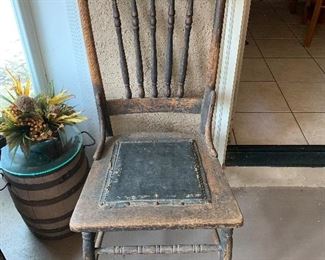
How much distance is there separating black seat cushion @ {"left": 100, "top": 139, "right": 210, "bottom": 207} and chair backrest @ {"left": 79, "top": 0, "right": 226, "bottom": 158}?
0.10 meters

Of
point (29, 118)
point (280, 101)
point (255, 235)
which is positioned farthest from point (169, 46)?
point (280, 101)

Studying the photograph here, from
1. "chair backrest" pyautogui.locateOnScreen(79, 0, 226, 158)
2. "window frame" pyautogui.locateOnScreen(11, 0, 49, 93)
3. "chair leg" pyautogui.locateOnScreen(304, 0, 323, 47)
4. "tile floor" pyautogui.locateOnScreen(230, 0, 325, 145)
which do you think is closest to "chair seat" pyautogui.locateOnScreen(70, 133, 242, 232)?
"chair backrest" pyautogui.locateOnScreen(79, 0, 226, 158)

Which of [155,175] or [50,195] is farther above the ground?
[155,175]

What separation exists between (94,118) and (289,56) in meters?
1.72

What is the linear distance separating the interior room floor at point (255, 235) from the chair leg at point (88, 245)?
0.36 m

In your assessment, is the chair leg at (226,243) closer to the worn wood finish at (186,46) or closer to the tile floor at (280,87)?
the worn wood finish at (186,46)

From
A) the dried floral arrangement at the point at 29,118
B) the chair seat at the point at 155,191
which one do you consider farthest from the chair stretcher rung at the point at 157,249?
the dried floral arrangement at the point at 29,118

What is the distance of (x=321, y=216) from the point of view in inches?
54.6

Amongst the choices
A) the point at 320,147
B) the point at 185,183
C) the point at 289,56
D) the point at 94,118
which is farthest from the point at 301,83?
the point at 185,183

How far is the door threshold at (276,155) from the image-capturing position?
157cm

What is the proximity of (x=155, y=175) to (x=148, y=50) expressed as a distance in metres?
0.41

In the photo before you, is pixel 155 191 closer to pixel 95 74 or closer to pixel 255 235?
pixel 95 74

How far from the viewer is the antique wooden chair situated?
2.73ft

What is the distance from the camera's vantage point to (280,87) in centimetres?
214
